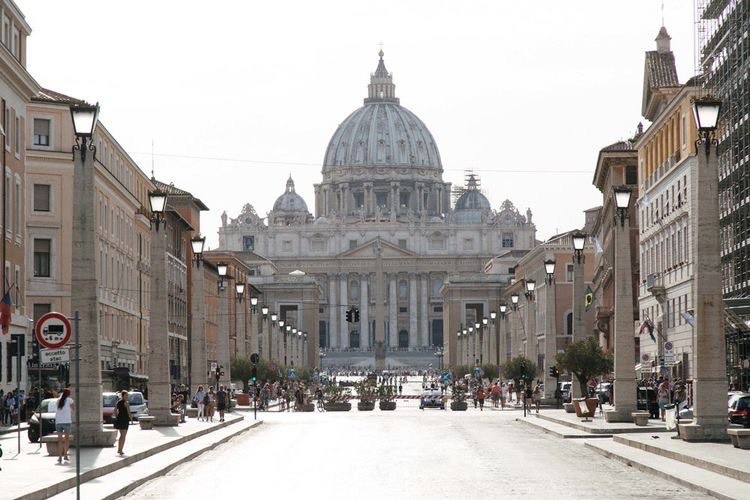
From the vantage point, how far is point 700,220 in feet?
113

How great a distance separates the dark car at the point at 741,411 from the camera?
4119 cm

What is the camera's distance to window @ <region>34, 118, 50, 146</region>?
6600cm

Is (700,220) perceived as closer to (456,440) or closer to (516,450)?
(516,450)

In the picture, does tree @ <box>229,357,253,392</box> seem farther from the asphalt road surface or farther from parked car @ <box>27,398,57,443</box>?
parked car @ <box>27,398,57,443</box>

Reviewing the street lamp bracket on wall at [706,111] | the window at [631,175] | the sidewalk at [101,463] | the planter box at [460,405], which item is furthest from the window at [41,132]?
the street lamp bracket on wall at [706,111]

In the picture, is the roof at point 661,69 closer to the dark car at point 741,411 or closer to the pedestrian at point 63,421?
the dark car at point 741,411

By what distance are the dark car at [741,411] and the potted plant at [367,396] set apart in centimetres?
4270

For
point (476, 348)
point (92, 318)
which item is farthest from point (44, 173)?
point (476, 348)

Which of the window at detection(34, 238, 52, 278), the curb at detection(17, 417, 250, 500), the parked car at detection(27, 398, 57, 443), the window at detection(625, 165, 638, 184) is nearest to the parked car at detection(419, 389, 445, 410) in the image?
the window at detection(625, 165, 638, 184)

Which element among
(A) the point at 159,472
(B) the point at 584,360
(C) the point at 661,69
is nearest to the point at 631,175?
(C) the point at 661,69

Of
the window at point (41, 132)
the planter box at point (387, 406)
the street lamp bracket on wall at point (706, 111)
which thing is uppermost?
the window at point (41, 132)

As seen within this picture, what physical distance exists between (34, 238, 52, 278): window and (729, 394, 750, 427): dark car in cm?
3180

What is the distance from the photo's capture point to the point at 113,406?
1989 inches

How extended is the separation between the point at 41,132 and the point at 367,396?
25412mm
